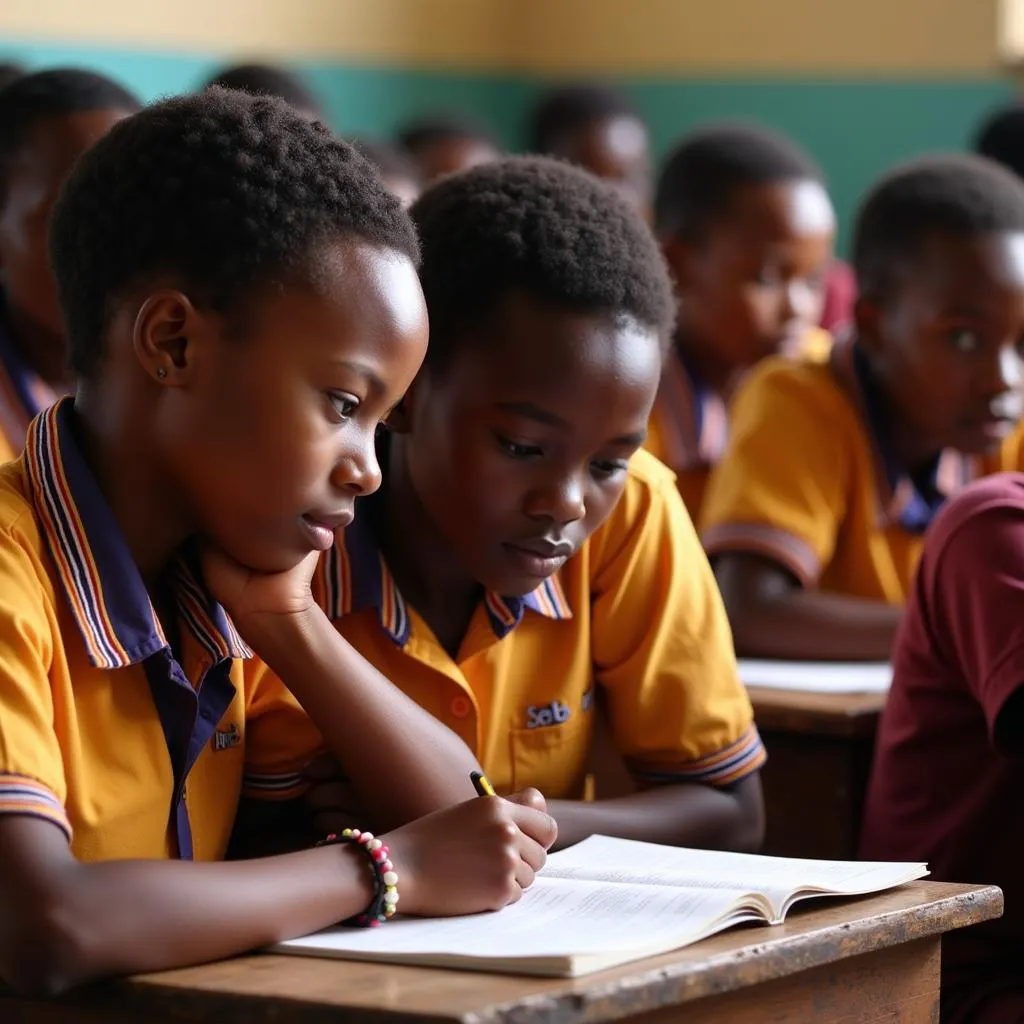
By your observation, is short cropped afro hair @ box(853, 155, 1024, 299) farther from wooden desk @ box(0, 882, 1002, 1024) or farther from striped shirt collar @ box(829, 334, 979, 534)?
wooden desk @ box(0, 882, 1002, 1024)

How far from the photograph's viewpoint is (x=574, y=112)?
19.9 ft

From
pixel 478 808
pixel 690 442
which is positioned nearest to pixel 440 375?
pixel 478 808

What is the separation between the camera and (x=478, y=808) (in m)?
1.38

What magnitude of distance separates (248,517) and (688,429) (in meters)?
2.09

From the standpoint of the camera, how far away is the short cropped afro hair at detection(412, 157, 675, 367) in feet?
5.40

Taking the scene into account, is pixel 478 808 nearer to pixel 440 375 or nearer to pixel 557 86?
pixel 440 375

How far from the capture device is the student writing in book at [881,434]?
2.71 metres

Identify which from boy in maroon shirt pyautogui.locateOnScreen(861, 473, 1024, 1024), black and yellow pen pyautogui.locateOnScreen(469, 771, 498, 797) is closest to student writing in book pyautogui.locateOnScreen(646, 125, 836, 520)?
boy in maroon shirt pyautogui.locateOnScreen(861, 473, 1024, 1024)

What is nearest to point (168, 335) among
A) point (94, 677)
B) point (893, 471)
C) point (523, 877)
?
point (94, 677)

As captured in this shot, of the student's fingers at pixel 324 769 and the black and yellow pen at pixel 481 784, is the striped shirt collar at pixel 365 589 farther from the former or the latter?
the black and yellow pen at pixel 481 784

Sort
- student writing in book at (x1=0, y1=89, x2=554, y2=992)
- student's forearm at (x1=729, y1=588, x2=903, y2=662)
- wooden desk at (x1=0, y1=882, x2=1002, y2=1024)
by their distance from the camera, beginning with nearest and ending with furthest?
1. wooden desk at (x1=0, y1=882, x2=1002, y2=1024)
2. student writing in book at (x1=0, y1=89, x2=554, y2=992)
3. student's forearm at (x1=729, y1=588, x2=903, y2=662)

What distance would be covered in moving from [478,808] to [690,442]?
204 cm

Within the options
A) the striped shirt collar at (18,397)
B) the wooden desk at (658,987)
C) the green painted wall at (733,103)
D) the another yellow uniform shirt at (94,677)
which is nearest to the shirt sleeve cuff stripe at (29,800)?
the another yellow uniform shirt at (94,677)

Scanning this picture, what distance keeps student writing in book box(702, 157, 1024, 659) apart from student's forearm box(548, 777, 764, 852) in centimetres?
86
